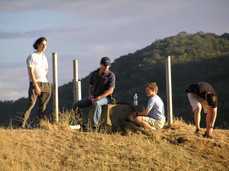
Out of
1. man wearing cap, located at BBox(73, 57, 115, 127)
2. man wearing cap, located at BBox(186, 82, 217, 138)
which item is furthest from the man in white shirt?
man wearing cap, located at BBox(186, 82, 217, 138)

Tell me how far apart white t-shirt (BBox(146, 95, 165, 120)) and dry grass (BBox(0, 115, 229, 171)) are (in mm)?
364

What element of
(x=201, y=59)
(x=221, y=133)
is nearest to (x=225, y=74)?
(x=201, y=59)

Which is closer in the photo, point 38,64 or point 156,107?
point 38,64

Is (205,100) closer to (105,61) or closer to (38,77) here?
(105,61)

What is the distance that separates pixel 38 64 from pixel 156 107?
9.01 ft

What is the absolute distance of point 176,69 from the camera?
5362 centimetres

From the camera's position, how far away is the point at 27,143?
1023 centimetres

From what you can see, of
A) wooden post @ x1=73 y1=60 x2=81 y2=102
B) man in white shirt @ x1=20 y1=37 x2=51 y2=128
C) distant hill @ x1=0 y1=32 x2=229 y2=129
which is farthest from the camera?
distant hill @ x1=0 y1=32 x2=229 y2=129

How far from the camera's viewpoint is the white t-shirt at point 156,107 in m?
11.1

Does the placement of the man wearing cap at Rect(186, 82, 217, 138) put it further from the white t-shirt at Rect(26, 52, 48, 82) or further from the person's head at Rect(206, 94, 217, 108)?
the white t-shirt at Rect(26, 52, 48, 82)

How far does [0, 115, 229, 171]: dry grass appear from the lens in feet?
31.4

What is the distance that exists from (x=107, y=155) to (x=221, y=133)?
143 inches

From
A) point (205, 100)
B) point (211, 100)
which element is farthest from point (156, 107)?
point (211, 100)

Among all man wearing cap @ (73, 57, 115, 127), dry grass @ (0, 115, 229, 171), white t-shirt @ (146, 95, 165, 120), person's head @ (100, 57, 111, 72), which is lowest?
dry grass @ (0, 115, 229, 171)
